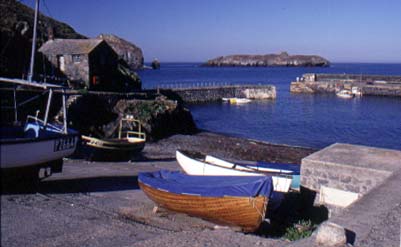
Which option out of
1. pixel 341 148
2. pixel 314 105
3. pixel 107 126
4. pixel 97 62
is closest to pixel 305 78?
pixel 314 105

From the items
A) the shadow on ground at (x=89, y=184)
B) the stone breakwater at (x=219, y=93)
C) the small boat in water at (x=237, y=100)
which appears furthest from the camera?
the small boat in water at (x=237, y=100)

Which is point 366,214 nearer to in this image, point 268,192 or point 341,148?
point 268,192

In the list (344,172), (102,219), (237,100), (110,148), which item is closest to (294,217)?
(344,172)

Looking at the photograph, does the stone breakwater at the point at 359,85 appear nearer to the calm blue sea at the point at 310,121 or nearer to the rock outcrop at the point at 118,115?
the calm blue sea at the point at 310,121

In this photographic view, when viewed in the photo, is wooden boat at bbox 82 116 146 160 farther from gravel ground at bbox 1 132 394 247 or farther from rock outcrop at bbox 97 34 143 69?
rock outcrop at bbox 97 34 143 69

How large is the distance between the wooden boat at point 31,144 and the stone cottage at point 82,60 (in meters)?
33.3

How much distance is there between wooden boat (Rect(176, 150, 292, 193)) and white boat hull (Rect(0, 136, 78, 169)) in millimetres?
7218

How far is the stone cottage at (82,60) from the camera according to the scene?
3850 cm

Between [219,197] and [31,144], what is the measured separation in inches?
262

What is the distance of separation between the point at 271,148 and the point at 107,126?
12.4m

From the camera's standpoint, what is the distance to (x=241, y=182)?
9.96 meters

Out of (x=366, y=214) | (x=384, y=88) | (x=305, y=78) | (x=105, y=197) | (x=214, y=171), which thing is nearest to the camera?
(x=366, y=214)

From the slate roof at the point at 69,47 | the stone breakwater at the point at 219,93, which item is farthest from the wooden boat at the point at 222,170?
the stone breakwater at the point at 219,93

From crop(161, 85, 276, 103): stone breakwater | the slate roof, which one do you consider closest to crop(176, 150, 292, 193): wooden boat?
the slate roof
